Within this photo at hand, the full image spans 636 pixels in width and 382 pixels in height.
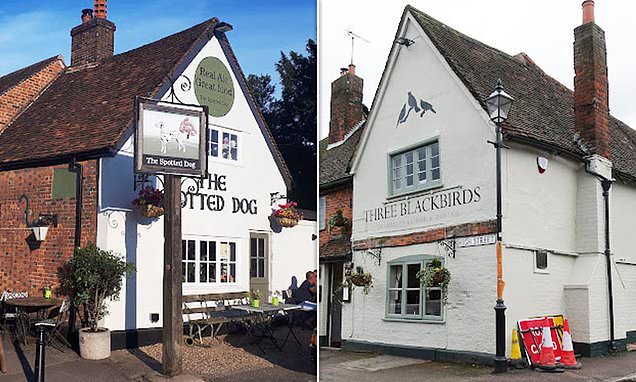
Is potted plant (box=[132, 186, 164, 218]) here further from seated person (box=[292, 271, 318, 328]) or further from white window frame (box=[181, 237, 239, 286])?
seated person (box=[292, 271, 318, 328])

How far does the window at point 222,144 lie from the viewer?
2395 millimetres

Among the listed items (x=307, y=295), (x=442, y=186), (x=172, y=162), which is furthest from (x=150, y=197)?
(x=442, y=186)

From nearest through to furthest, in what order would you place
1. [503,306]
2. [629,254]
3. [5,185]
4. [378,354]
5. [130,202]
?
[5,185] < [130,202] < [503,306] < [378,354] < [629,254]

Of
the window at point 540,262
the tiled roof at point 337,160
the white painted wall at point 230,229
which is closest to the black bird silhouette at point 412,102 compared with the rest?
the tiled roof at point 337,160

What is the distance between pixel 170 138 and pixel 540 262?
2.91 meters

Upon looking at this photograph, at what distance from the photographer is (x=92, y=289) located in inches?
77.7

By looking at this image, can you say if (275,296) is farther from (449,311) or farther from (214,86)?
(449,311)

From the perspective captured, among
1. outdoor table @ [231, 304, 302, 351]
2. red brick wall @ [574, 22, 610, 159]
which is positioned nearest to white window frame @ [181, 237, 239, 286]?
outdoor table @ [231, 304, 302, 351]

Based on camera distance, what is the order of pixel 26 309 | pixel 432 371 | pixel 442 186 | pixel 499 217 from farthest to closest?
pixel 442 186, pixel 499 217, pixel 432 371, pixel 26 309

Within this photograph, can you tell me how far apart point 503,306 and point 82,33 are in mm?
3101

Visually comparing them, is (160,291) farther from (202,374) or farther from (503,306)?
(503,306)

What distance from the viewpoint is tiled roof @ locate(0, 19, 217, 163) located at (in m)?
1.90

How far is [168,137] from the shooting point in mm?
2377

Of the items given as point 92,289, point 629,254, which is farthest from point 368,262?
point 92,289
